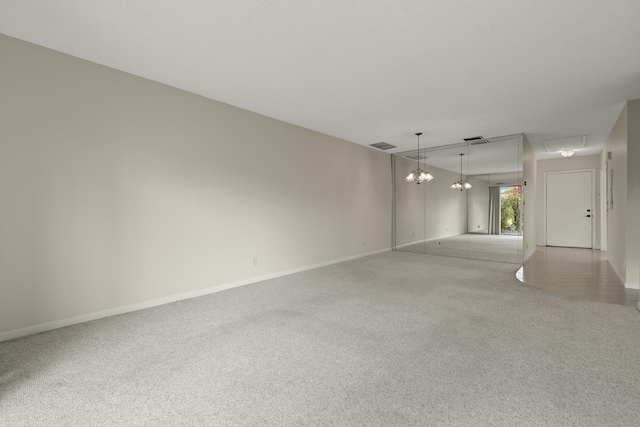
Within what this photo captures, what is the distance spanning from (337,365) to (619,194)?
547cm

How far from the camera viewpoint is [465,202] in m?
6.92

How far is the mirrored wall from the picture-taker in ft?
20.2

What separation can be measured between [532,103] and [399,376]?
13.8 feet

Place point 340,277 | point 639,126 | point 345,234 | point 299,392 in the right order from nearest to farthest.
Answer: point 299,392, point 639,126, point 340,277, point 345,234

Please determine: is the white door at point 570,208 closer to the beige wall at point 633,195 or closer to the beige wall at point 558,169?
the beige wall at point 558,169

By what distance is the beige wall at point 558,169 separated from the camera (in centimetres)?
780

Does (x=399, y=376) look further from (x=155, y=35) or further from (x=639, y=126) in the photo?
(x=639, y=126)

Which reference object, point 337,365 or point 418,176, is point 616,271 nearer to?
point 418,176

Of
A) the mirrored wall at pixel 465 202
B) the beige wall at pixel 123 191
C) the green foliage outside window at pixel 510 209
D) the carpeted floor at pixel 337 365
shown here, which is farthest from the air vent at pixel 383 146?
the carpeted floor at pixel 337 365

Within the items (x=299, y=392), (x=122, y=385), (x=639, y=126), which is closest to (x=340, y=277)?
(x=299, y=392)

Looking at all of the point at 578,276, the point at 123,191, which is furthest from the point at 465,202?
the point at 123,191

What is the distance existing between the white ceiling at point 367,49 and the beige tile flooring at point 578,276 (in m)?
2.58

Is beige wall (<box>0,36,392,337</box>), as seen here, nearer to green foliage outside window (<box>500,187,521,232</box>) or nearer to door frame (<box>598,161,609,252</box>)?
green foliage outside window (<box>500,187,521,232</box>)

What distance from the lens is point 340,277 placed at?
4875mm
